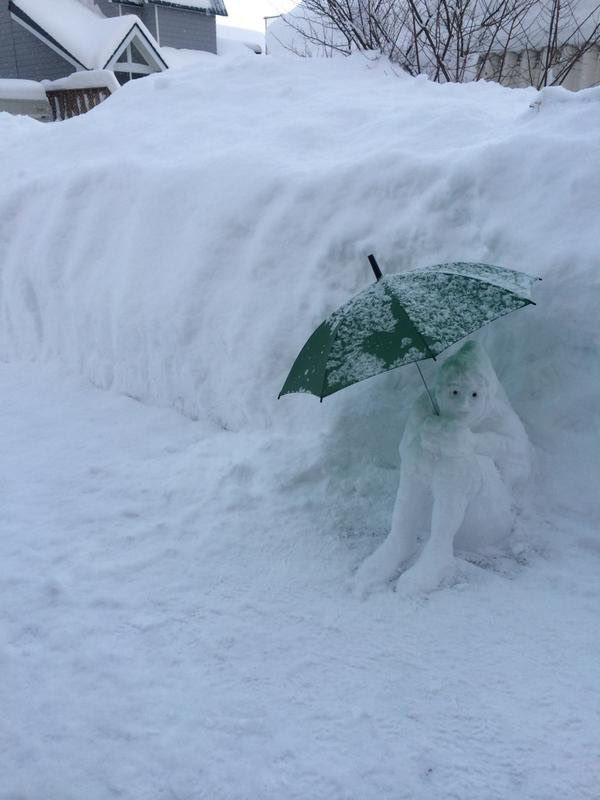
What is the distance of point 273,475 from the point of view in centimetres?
314

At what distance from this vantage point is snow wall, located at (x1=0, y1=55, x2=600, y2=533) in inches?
114

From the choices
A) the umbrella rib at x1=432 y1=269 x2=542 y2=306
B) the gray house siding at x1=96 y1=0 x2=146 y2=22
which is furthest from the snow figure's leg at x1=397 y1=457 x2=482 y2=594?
the gray house siding at x1=96 y1=0 x2=146 y2=22

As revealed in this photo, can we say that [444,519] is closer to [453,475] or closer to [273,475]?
[453,475]

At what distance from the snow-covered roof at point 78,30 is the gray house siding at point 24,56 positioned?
0.51 meters

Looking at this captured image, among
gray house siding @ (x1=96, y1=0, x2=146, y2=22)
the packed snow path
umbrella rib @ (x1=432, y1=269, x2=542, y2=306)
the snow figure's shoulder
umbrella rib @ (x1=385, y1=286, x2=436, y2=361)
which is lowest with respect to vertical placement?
the packed snow path

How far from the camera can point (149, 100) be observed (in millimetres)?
6078

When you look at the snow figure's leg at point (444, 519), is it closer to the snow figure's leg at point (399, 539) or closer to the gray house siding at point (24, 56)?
the snow figure's leg at point (399, 539)

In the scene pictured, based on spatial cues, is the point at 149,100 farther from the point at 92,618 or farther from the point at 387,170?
the point at 92,618

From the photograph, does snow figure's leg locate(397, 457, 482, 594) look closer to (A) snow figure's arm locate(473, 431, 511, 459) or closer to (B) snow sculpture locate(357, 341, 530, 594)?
(B) snow sculpture locate(357, 341, 530, 594)

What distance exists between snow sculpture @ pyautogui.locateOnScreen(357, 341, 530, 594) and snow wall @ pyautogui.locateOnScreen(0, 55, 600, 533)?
30 centimetres

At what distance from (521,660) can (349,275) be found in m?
1.96

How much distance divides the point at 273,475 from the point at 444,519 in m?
0.97

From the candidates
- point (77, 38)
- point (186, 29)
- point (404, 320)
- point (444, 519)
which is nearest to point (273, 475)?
point (444, 519)

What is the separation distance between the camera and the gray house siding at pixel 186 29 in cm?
1822
